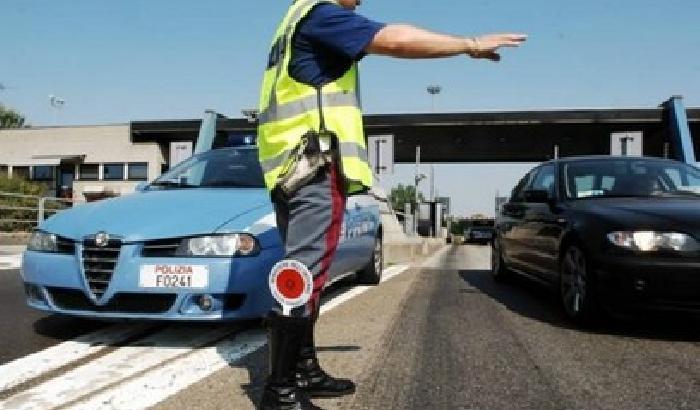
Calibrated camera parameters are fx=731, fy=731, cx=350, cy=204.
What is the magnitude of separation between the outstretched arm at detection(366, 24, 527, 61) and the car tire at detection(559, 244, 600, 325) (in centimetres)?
268

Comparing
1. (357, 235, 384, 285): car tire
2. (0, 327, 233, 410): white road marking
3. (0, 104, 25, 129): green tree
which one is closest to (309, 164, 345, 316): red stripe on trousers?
(0, 327, 233, 410): white road marking

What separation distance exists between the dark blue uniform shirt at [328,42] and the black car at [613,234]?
271 centimetres

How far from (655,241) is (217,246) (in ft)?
9.05

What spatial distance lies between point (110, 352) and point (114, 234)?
672 mm

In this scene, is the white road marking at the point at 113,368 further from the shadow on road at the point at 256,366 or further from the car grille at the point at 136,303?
the shadow on road at the point at 256,366

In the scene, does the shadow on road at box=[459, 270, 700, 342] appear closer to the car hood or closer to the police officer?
the car hood

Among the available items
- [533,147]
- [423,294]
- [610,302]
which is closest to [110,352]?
[610,302]

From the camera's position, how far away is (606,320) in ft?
17.3

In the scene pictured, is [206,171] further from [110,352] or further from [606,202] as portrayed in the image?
[606,202]

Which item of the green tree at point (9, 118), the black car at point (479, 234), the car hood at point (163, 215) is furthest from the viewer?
the green tree at point (9, 118)

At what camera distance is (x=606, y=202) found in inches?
221

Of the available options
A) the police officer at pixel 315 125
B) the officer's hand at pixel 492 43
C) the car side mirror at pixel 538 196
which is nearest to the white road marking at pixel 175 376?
the police officer at pixel 315 125

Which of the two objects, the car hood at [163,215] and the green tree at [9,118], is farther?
the green tree at [9,118]

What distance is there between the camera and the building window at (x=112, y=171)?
113 ft
